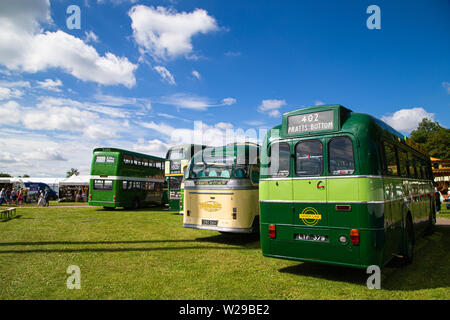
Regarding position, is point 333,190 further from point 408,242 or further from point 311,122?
point 408,242

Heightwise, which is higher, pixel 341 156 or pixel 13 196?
pixel 341 156

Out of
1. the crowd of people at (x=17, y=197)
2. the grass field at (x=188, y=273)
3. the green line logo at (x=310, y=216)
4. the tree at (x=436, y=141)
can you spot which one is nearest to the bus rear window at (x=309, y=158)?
the green line logo at (x=310, y=216)

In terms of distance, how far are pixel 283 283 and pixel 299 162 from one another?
97.0 inches

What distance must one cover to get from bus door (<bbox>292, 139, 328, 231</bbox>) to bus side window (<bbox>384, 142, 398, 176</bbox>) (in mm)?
1406

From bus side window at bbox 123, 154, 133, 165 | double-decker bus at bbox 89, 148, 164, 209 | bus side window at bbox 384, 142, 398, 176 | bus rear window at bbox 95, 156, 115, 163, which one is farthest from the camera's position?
bus side window at bbox 123, 154, 133, 165

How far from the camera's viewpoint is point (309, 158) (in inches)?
252

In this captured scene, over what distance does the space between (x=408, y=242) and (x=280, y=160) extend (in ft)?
12.8

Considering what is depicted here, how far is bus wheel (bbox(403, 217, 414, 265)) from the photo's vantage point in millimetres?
7319

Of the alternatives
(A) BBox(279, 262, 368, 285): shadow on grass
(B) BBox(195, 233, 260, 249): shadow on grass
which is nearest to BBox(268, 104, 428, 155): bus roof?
(A) BBox(279, 262, 368, 285): shadow on grass

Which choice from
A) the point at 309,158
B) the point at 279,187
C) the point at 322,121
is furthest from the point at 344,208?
the point at 322,121

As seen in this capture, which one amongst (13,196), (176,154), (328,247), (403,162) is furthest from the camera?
(13,196)

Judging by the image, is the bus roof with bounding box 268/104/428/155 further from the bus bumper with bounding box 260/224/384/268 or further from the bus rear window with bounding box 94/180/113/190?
the bus rear window with bounding box 94/180/113/190

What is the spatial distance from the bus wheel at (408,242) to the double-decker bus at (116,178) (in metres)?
20.6
